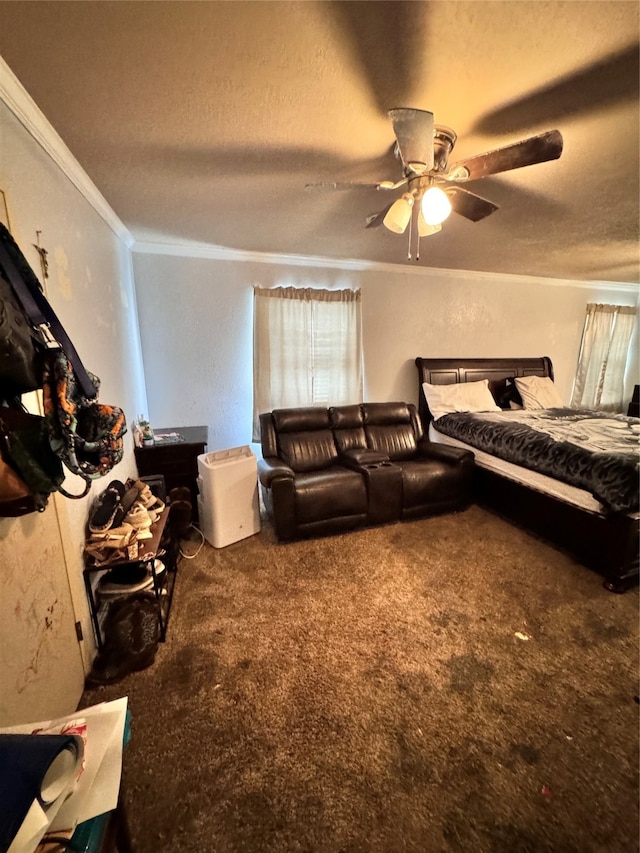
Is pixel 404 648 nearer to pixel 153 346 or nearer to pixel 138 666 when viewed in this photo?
pixel 138 666

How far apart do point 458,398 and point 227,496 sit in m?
2.83

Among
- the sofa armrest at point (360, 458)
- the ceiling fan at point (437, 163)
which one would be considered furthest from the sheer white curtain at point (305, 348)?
the ceiling fan at point (437, 163)

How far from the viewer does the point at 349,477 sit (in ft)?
8.89

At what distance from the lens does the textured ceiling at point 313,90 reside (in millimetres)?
1006

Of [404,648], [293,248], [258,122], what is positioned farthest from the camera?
[293,248]

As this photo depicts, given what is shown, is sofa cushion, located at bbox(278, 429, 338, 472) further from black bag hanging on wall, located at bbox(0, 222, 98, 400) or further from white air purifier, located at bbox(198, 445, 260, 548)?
black bag hanging on wall, located at bbox(0, 222, 98, 400)

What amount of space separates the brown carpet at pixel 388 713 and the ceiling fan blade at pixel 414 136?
2.17m

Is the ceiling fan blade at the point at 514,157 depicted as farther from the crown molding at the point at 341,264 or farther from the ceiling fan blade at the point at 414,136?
the crown molding at the point at 341,264

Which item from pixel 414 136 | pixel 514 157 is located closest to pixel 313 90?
pixel 414 136

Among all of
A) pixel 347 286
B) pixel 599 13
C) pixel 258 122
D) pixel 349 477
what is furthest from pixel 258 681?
pixel 347 286

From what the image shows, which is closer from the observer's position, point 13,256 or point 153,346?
point 13,256

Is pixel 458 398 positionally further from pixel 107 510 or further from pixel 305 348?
pixel 107 510

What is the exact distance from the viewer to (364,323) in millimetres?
3957

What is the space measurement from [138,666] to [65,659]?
13.9 inches
